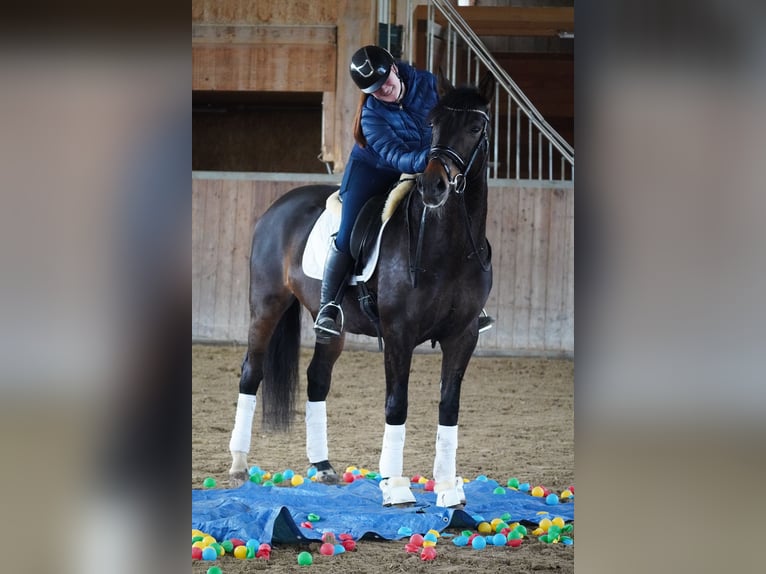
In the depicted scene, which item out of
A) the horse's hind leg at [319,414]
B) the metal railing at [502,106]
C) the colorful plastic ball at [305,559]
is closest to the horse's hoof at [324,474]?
the horse's hind leg at [319,414]

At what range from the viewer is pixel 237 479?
3.18 m

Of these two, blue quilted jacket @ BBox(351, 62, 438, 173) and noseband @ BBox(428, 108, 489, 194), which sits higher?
blue quilted jacket @ BBox(351, 62, 438, 173)

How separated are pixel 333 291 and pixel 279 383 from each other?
21.7 inches

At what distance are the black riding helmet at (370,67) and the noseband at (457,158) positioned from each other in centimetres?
27

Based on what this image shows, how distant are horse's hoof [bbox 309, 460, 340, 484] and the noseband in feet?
4.10

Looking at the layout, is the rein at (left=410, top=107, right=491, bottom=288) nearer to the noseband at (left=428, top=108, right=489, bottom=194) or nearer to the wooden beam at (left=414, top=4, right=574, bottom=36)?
the noseband at (left=428, top=108, right=489, bottom=194)

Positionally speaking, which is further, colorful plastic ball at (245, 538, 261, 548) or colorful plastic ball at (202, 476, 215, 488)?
colorful plastic ball at (202, 476, 215, 488)

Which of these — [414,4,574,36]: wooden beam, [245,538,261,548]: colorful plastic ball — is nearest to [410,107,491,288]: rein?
[245,538,261,548]: colorful plastic ball

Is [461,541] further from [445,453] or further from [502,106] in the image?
[502,106]

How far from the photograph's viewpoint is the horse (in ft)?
8.15

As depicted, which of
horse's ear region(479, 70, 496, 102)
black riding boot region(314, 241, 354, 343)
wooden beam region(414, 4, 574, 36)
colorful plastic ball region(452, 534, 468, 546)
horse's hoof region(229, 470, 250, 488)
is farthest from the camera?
wooden beam region(414, 4, 574, 36)
